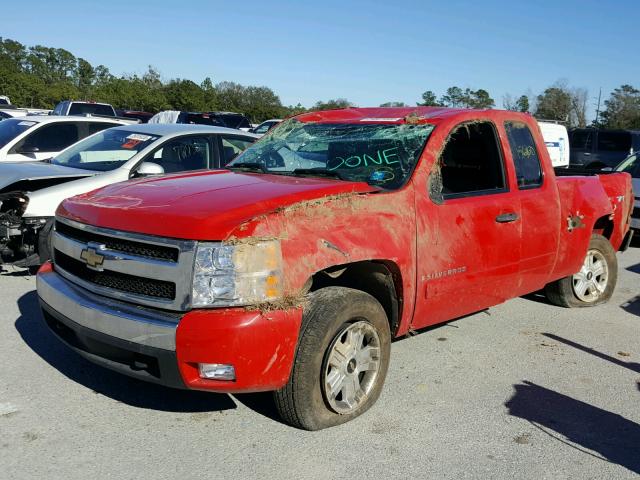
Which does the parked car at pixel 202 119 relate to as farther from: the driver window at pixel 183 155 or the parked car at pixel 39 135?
the driver window at pixel 183 155

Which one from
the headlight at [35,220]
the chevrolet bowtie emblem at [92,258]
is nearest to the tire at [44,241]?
the headlight at [35,220]

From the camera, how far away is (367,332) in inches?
152

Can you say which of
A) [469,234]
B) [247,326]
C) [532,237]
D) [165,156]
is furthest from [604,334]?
[165,156]

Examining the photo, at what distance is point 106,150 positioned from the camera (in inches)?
299

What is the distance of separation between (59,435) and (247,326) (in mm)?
1310

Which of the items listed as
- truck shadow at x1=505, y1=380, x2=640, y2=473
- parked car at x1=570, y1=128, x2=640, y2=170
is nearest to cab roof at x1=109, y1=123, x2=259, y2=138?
truck shadow at x1=505, y1=380, x2=640, y2=473

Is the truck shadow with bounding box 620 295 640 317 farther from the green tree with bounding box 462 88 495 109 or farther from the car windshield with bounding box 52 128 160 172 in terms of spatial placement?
the green tree with bounding box 462 88 495 109

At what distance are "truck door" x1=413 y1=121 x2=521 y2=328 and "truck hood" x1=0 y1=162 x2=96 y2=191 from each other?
417 cm

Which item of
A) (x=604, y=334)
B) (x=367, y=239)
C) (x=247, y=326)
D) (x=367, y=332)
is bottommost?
(x=604, y=334)

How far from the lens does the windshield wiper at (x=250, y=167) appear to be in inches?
190

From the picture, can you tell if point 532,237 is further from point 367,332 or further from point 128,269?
point 128,269

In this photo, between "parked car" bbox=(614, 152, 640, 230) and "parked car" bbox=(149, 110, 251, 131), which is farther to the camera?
"parked car" bbox=(149, 110, 251, 131)

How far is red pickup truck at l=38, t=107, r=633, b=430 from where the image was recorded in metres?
3.26

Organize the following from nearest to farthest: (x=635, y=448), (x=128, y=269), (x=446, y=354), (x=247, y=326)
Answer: (x=247, y=326), (x=128, y=269), (x=635, y=448), (x=446, y=354)
